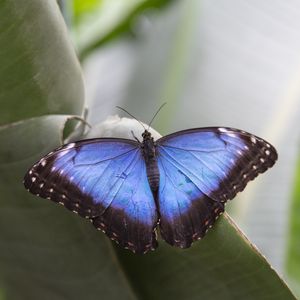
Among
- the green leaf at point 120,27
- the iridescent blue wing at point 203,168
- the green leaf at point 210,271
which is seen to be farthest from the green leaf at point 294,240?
the green leaf at point 120,27

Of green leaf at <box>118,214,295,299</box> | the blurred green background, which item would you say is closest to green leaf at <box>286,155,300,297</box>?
the blurred green background

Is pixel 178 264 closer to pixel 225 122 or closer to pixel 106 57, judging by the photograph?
pixel 225 122

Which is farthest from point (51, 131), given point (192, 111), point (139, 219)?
point (192, 111)

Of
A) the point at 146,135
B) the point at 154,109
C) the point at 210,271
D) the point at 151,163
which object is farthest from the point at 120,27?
the point at 210,271

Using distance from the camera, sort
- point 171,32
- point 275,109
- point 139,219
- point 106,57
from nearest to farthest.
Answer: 1. point 139,219
2. point 275,109
3. point 171,32
4. point 106,57

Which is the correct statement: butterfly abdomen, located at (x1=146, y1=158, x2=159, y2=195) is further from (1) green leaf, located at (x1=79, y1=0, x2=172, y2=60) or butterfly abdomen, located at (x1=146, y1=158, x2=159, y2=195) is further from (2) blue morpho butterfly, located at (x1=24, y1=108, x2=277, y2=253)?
(1) green leaf, located at (x1=79, y1=0, x2=172, y2=60)

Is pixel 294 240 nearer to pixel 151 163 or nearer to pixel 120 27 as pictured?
pixel 151 163
